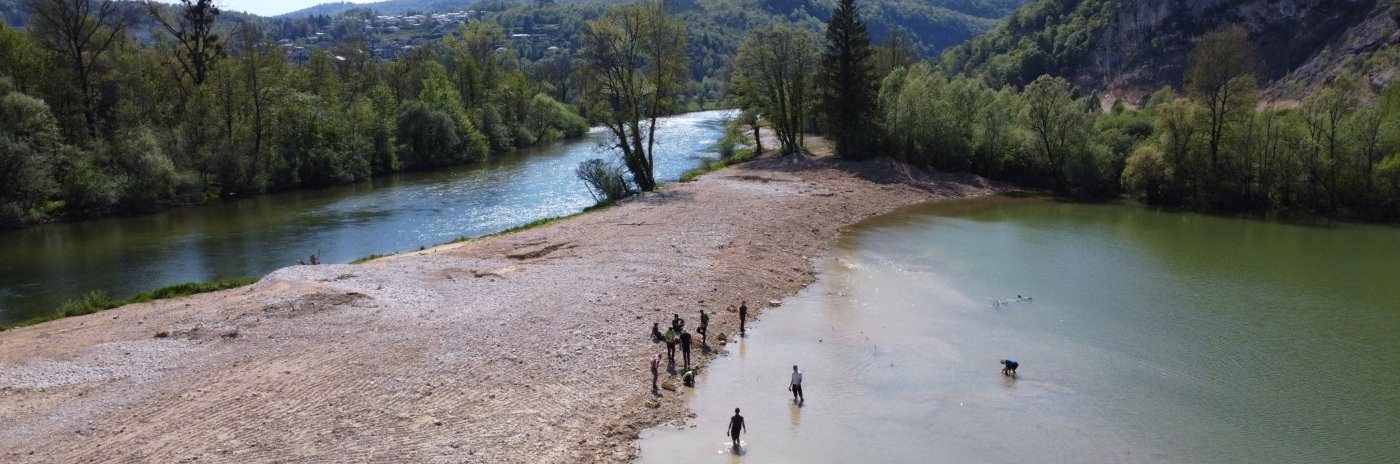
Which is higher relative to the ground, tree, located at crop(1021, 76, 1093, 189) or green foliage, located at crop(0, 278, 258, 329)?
tree, located at crop(1021, 76, 1093, 189)

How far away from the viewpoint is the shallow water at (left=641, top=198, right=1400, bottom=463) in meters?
17.4

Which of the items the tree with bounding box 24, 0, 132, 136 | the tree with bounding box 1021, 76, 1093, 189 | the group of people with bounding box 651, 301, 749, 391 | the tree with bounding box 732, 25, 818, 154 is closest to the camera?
the group of people with bounding box 651, 301, 749, 391

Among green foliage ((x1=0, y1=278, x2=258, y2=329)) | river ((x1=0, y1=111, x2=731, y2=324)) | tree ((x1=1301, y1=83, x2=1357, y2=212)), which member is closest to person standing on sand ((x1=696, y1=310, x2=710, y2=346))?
green foliage ((x1=0, y1=278, x2=258, y2=329))

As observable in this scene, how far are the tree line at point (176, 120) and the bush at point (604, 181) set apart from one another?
Answer: 24.9 metres

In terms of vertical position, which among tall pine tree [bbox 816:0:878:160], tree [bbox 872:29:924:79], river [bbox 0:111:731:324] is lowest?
river [bbox 0:111:731:324]

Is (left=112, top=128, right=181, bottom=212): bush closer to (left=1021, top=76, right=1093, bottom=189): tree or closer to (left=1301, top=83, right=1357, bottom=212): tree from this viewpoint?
(left=1021, top=76, right=1093, bottom=189): tree

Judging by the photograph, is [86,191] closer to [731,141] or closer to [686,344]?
[731,141]

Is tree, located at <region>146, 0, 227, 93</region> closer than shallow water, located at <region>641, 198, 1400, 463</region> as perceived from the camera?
No

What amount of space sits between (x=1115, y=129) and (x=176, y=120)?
64968 mm

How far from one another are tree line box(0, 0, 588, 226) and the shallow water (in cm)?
4281

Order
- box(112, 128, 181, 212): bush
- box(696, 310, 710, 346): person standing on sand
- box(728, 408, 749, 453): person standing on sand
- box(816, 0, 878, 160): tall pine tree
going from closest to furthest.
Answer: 1. box(728, 408, 749, 453): person standing on sand
2. box(696, 310, 710, 346): person standing on sand
3. box(112, 128, 181, 212): bush
4. box(816, 0, 878, 160): tall pine tree

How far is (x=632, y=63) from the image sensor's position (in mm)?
50250

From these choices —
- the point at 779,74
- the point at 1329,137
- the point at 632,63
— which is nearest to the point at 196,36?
the point at 632,63

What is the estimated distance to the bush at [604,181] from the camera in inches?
1908
